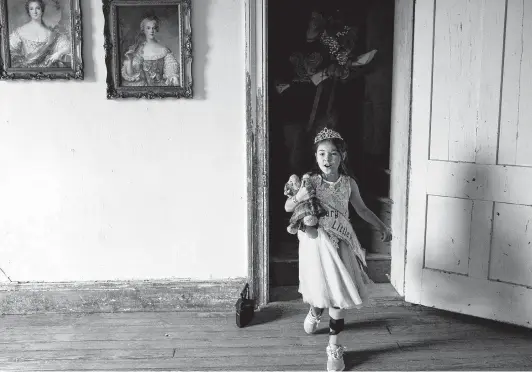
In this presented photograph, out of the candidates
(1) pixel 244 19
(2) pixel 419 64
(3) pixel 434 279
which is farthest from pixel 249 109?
(3) pixel 434 279

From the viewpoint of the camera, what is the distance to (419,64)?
3.60 m

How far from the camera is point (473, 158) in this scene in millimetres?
3434

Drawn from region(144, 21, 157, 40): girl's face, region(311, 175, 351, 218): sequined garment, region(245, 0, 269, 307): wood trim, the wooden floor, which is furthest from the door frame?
region(311, 175, 351, 218): sequined garment

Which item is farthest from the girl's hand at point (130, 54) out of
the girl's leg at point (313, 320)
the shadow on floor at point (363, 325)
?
the shadow on floor at point (363, 325)

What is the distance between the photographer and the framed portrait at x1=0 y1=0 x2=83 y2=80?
3.50m

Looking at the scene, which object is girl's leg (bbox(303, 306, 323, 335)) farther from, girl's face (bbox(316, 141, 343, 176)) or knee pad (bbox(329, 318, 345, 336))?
girl's face (bbox(316, 141, 343, 176))

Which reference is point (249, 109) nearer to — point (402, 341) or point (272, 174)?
point (272, 174)

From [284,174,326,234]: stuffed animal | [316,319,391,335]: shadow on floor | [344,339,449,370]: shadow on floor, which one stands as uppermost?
[284,174,326,234]: stuffed animal

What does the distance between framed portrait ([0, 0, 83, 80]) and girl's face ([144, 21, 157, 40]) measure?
0.42 m

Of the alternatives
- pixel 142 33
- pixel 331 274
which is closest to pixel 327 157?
pixel 331 274

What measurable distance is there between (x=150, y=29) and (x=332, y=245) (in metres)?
1.80

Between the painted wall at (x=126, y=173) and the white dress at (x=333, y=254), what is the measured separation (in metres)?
0.83

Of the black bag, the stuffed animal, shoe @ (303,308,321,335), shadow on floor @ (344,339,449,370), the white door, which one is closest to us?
the stuffed animal

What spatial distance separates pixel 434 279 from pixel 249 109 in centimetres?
167
